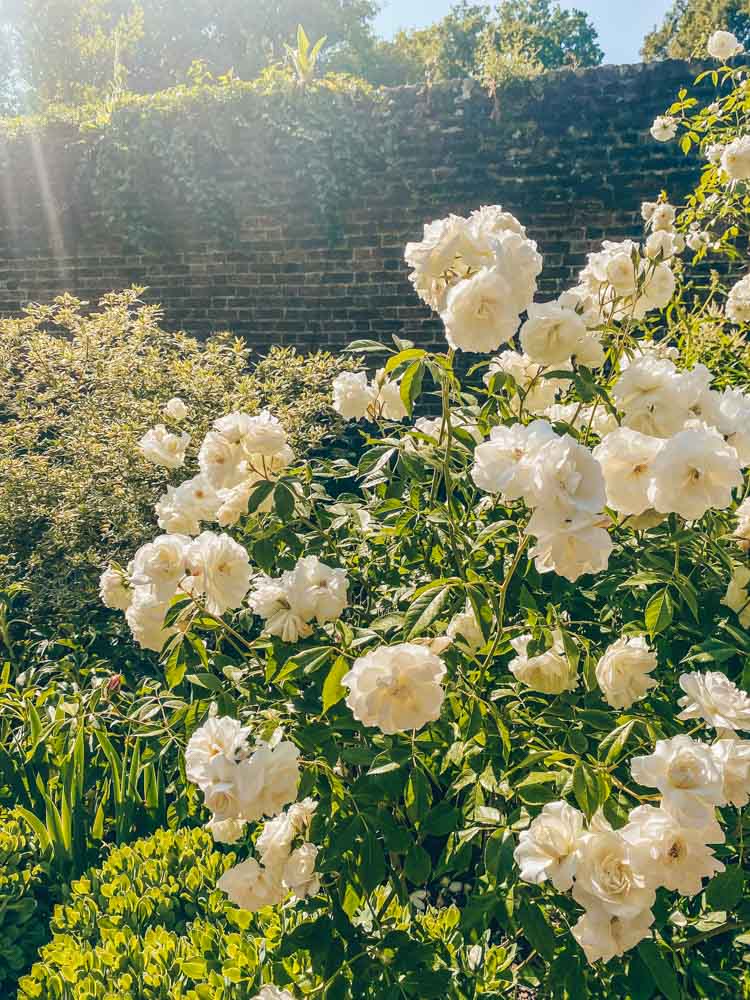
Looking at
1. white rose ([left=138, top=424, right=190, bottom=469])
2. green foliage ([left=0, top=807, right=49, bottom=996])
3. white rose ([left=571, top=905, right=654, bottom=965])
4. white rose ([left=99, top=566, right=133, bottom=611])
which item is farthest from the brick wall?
white rose ([left=571, top=905, right=654, bottom=965])

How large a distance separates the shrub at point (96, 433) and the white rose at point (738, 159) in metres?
1.87

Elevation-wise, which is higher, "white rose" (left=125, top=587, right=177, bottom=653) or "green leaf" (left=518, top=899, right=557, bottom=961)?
"white rose" (left=125, top=587, right=177, bottom=653)

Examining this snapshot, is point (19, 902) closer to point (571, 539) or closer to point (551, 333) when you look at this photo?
point (571, 539)

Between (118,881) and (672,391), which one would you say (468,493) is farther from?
(118,881)

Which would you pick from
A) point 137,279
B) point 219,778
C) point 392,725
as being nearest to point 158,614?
point 219,778

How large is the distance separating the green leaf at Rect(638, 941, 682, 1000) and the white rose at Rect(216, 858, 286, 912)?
1.89 feet

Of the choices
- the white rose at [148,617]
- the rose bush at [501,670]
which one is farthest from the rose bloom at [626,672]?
the white rose at [148,617]

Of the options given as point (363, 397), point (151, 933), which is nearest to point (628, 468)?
point (363, 397)

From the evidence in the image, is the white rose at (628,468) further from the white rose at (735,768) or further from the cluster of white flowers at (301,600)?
the cluster of white flowers at (301,600)

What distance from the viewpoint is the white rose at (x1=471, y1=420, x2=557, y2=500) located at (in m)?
1.08

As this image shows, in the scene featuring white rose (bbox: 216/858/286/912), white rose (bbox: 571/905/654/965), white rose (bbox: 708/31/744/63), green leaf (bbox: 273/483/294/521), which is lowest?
white rose (bbox: 216/858/286/912)

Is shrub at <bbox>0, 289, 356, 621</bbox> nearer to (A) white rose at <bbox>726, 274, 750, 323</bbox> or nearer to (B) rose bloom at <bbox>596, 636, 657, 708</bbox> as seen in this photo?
(A) white rose at <bbox>726, 274, 750, 323</bbox>

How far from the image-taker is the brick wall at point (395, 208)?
18.0 feet

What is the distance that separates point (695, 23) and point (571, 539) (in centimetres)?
2219
